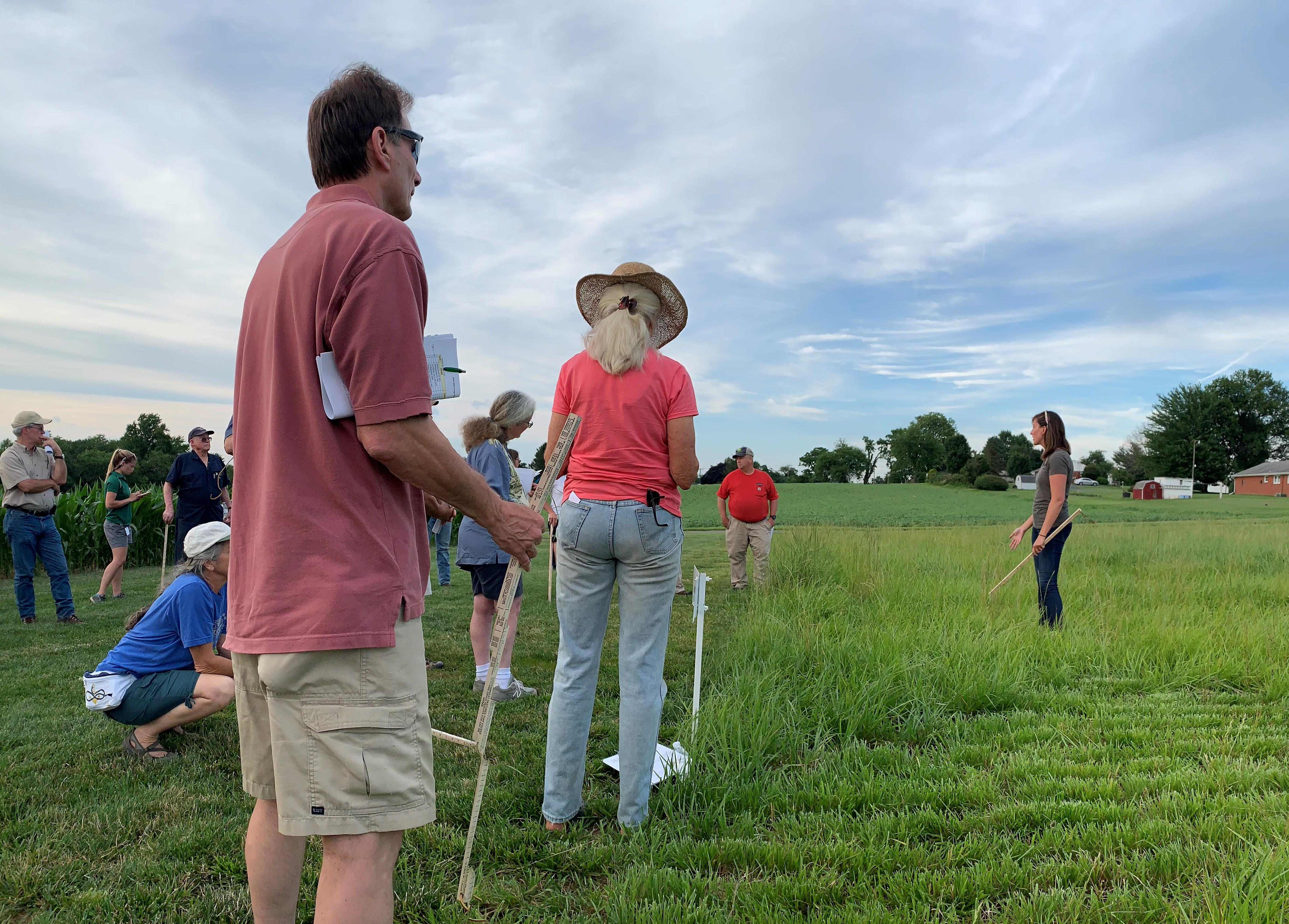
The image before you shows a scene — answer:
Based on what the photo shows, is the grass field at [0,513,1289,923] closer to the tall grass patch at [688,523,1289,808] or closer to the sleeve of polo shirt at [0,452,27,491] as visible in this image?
the tall grass patch at [688,523,1289,808]

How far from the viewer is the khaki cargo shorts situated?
1.65 m

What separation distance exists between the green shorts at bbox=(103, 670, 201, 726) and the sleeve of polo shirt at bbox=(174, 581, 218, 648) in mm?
201

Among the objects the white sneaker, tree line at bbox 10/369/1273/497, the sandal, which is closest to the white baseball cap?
the sandal

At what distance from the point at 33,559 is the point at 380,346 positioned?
9.91 m

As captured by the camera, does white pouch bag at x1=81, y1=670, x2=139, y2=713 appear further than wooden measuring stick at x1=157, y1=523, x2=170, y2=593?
No

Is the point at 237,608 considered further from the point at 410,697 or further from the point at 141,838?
the point at 141,838

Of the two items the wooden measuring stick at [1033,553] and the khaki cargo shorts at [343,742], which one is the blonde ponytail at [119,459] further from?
the wooden measuring stick at [1033,553]

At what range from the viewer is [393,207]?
2.02 m

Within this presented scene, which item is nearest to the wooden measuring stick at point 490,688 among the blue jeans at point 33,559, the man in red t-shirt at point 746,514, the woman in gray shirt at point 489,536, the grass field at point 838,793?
the grass field at point 838,793

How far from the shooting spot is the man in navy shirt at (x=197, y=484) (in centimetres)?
862

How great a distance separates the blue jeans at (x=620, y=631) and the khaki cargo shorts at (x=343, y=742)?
4.91 ft

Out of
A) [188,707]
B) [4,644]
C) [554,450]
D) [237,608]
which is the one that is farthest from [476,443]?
[4,644]

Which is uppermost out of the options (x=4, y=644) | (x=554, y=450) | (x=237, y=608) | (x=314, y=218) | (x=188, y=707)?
(x=314, y=218)

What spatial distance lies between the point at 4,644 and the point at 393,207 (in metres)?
8.10
